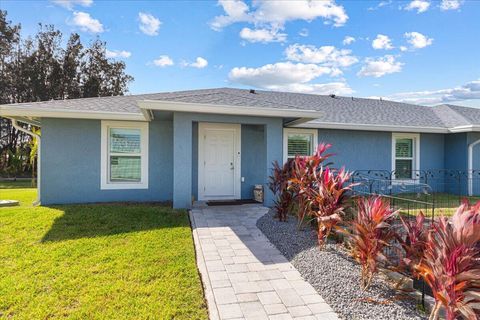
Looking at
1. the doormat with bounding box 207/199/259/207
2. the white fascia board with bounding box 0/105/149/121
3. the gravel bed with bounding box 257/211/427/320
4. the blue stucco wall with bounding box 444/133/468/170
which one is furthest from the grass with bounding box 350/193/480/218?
the white fascia board with bounding box 0/105/149/121

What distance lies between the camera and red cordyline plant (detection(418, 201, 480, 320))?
2283mm

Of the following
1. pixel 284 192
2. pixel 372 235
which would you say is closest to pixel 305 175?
pixel 284 192

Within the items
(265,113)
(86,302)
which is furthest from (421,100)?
(86,302)

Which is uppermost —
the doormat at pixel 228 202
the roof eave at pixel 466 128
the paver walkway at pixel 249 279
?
the roof eave at pixel 466 128

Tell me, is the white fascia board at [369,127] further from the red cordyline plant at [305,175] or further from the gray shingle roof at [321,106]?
the red cordyline plant at [305,175]

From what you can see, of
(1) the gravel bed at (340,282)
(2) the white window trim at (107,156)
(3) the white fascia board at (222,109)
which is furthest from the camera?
(2) the white window trim at (107,156)

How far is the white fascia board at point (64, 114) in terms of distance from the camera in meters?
7.52

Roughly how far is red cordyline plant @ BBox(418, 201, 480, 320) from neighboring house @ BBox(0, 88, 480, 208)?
5465 mm

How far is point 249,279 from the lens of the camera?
148 inches

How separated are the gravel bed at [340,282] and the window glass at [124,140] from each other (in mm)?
5518

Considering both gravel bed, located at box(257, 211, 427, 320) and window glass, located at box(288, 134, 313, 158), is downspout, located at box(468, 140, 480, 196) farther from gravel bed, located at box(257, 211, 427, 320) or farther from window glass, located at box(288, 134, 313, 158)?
gravel bed, located at box(257, 211, 427, 320)

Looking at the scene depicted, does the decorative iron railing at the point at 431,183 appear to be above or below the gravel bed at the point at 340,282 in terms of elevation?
above

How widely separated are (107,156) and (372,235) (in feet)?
25.3

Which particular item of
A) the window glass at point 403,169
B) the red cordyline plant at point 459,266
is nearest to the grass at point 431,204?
the window glass at point 403,169
